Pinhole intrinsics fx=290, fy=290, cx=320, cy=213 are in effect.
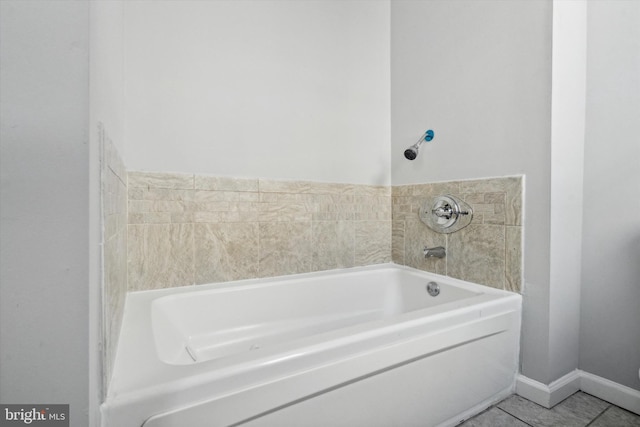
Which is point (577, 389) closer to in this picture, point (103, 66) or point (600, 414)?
point (600, 414)

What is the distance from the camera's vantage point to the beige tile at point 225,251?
1.44 metres

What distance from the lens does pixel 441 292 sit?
153 centimetres

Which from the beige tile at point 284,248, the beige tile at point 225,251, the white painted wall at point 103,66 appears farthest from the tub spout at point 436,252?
the white painted wall at point 103,66

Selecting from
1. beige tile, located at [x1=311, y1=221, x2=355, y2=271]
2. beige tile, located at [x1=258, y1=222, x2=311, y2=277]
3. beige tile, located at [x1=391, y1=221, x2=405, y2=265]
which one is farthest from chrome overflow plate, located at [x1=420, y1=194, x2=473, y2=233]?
beige tile, located at [x1=258, y1=222, x2=311, y2=277]

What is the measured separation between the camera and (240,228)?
1518 mm

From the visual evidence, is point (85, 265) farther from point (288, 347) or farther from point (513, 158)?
point (513, 158)

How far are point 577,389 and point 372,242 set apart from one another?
1187mm

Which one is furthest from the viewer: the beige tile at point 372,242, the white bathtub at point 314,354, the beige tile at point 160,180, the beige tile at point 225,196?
the beige tile at point 372,242

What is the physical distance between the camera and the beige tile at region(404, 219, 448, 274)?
1650mm

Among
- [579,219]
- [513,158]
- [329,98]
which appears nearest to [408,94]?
[329,98]

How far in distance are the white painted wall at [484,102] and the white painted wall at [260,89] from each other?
176 millimetres
